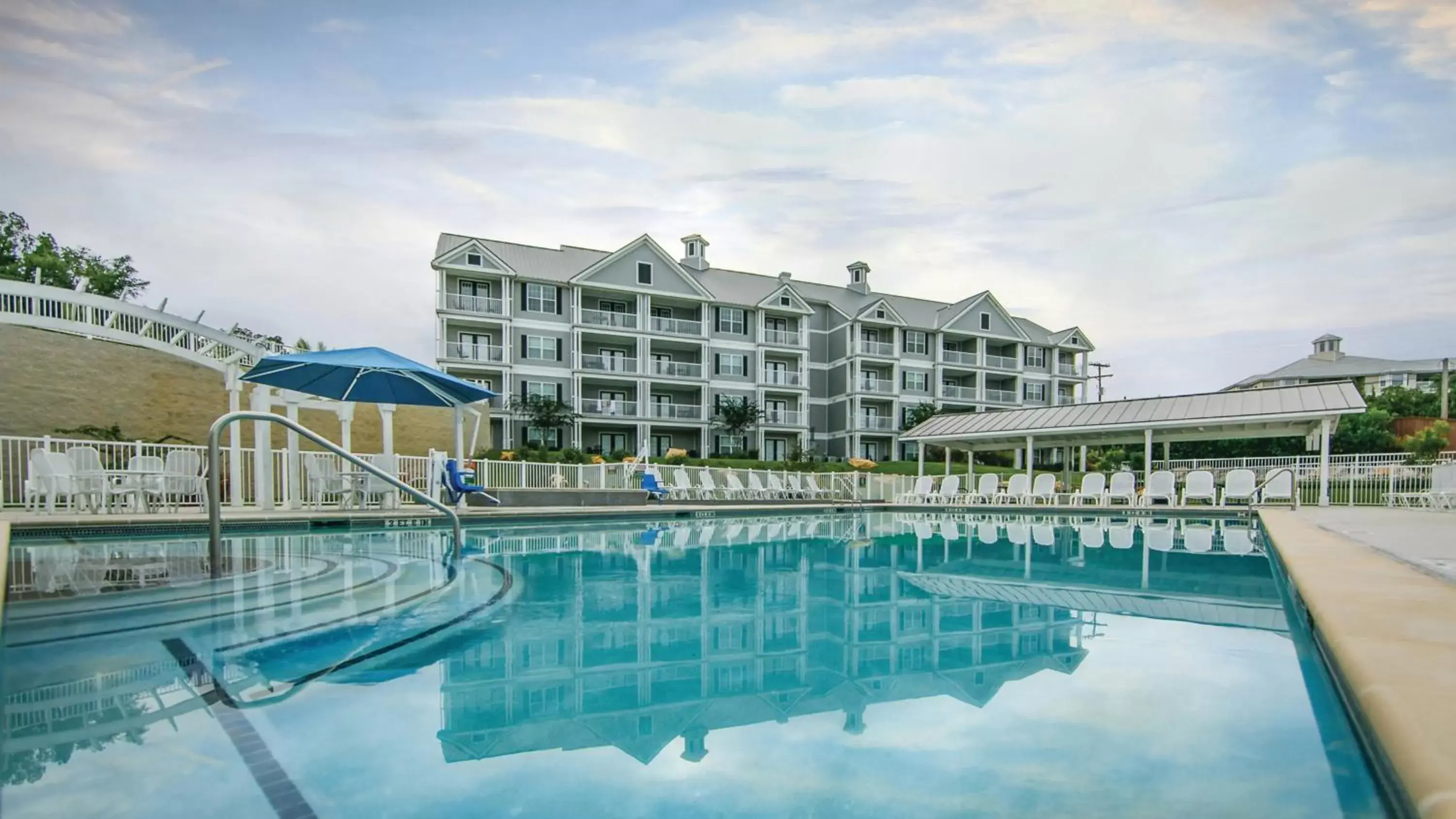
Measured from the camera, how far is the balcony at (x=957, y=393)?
4262cm

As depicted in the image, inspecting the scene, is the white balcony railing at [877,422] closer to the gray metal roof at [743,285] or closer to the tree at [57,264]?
the gray metal roof at [743,285]

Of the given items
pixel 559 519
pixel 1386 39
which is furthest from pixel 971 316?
pixel 559 519

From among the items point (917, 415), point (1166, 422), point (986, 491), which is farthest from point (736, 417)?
point (1166, 422)

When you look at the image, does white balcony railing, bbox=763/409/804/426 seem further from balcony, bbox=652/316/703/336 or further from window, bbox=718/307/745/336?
balcony, bbox=652/316/703/336

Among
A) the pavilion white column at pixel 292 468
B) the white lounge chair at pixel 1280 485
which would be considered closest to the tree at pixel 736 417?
the white lounge chair at pixel 1280 485

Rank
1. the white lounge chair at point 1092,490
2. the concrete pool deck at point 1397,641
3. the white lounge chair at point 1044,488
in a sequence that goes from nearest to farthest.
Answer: the concrete pool deck at point 1397,641
the white lounge chair at point 1092,490
the white lounge chair at point 1044,488

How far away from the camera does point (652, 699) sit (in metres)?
3.31

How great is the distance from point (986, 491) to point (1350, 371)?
7092 centimetres

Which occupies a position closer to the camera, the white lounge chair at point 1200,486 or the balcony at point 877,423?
the white lounge chair at point 1200,486

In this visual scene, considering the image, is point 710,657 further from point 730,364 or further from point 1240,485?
point 730,364

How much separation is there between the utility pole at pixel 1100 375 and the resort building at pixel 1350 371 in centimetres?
1899

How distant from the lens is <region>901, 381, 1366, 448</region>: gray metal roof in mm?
16891

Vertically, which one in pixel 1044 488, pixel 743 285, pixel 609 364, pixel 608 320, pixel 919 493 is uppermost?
pixel 743 285

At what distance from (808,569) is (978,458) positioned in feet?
114
